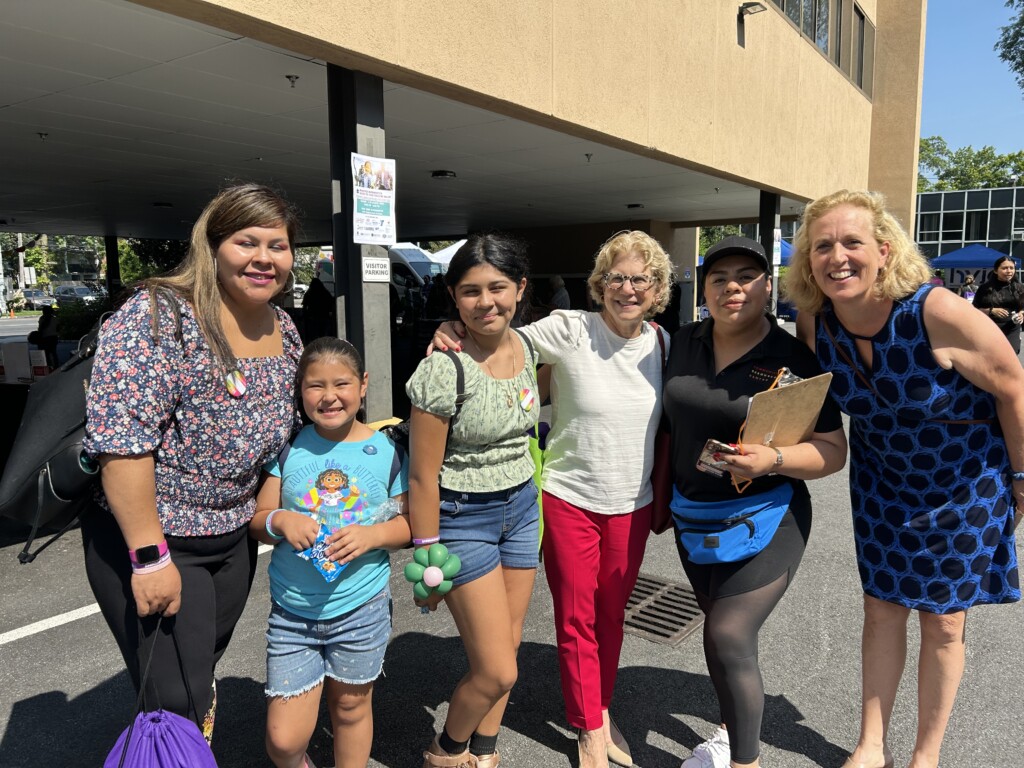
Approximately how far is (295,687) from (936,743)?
2.21m

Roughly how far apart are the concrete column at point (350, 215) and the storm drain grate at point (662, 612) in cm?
277

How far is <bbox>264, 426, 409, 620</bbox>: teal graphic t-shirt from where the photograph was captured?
2.15 metres

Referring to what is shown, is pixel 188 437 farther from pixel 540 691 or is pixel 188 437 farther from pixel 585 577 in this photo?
pixel 540 691

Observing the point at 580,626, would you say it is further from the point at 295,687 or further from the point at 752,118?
the point at 752,118

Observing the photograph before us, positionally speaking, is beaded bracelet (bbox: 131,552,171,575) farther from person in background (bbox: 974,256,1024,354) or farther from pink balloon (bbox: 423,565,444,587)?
person in background (bbox: 974,256,1024,354)

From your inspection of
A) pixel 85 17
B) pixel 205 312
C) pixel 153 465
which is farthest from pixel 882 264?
pixel 85 17

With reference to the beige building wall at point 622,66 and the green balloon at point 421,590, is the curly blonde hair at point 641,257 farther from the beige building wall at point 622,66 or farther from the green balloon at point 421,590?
the beige building wall at point 622,66

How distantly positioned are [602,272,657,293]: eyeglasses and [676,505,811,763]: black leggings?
3.08ft

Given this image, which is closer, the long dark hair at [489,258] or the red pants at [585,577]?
the long dark hair at [489,258]

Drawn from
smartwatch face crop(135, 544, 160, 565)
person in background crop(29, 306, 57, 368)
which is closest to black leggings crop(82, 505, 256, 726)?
smartwatch face crop(135, 544, 160, 565)

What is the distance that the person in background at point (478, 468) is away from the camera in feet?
7.31

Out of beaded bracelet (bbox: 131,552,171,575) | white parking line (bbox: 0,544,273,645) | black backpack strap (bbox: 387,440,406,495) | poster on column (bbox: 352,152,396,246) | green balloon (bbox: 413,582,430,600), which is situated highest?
poster on column (bbox: 352,152,396,246)

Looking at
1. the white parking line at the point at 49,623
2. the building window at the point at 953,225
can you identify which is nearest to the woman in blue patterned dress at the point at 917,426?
the white parking line at the point at 49,623

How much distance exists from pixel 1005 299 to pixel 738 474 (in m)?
10.5
